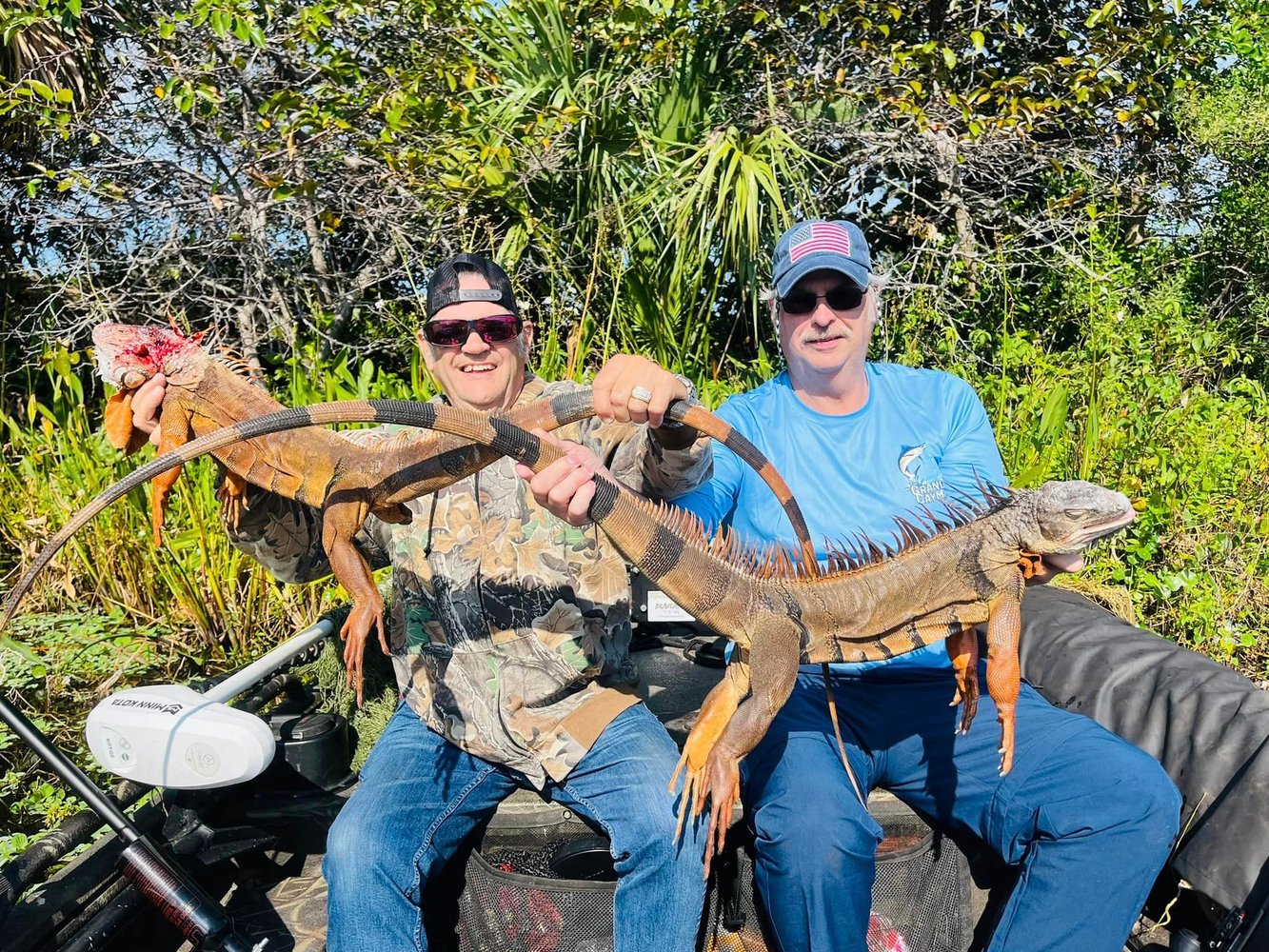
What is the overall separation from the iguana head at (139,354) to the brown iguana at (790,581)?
0.39 m

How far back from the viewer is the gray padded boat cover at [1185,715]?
2576 mm

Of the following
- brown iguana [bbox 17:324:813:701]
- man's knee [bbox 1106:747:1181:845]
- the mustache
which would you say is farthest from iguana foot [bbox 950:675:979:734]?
the mustache

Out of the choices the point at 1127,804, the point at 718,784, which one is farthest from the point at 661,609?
the point at 1127,804

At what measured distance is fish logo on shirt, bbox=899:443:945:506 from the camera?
3.04 m

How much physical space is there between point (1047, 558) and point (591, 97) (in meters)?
4.76

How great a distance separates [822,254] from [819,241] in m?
0.07

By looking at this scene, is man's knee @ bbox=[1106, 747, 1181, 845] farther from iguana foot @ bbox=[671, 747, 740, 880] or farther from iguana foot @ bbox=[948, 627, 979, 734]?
iguana foot @ bbox=[671, 747, 740, 880]

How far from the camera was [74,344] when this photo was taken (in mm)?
6242

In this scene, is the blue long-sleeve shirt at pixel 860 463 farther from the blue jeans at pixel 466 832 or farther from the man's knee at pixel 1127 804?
the blue jeans at pixel 466 832

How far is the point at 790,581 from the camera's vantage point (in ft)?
7.77

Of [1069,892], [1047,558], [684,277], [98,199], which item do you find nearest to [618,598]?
[1047,558]

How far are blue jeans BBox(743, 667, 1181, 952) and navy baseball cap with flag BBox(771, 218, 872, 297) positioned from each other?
4.39 ft

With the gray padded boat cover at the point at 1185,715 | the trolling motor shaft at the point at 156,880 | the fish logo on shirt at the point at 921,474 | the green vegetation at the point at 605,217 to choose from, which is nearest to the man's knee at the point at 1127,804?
the gray padded boat cover at the point at 1185,715

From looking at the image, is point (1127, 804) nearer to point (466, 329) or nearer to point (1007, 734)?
point (1007, 734)
